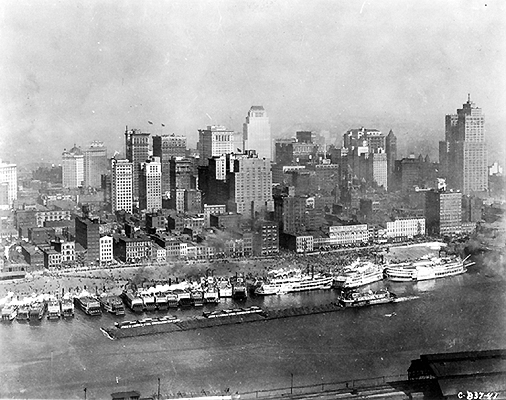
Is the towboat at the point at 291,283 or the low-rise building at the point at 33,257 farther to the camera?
the low-rise building at the point at 33,257

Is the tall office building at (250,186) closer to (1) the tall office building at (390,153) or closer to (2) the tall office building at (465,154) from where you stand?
(1) the tall office building at (390,153)

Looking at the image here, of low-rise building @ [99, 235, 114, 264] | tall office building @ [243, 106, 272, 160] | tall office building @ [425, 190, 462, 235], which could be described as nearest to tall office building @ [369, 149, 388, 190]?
tall office building @ [425, 190, 462, 235]

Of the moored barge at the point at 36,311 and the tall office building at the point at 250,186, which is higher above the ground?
the tall office building at the point at 250,186

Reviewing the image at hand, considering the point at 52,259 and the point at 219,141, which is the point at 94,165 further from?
the point at 52,259

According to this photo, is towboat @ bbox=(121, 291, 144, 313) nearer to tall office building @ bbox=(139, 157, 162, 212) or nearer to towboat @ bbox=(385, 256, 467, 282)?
towboat @ bbox=(385, 256, 467, 282)

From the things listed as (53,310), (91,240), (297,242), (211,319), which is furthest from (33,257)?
(297,242)

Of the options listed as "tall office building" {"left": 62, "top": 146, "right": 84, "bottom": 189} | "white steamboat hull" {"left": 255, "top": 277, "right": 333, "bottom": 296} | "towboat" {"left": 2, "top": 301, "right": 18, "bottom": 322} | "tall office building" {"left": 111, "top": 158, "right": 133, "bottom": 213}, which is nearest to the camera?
"towboat" {"left": 2, "top": 301, "right": 18, "bottom": 322}

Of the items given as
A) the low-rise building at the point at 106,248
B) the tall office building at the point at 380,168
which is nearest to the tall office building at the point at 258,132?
the tall office building at the point at 380,168
